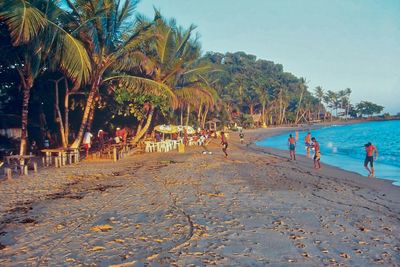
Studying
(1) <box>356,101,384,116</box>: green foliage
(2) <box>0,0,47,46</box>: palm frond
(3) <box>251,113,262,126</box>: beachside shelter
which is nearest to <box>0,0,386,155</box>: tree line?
(2) <box>0,0,47,46</box>: palm frond

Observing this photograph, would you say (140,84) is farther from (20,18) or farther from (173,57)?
(20,18)

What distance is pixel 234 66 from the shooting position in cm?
7925

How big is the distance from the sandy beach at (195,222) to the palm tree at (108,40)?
6.12 m

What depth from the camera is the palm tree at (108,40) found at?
14336mm

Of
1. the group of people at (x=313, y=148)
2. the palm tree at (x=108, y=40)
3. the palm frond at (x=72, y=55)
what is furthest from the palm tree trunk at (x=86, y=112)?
the group of people at (x=313, y=148)

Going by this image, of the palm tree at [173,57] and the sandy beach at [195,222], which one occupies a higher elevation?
the palm tree at [173,57]

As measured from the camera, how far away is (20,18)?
9961 mm

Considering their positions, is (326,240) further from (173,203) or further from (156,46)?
(156,46)

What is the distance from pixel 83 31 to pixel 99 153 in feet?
18.9

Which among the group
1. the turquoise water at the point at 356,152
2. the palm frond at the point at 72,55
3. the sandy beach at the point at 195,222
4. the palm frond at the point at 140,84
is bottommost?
the turquoise water at the point at 356,152

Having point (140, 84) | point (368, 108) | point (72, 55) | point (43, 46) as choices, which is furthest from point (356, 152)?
point (368, 108)

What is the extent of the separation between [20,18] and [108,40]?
5.29m

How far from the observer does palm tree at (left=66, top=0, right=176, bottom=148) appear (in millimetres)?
14336

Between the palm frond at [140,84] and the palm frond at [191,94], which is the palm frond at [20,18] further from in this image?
the palm frond at [191,94]
